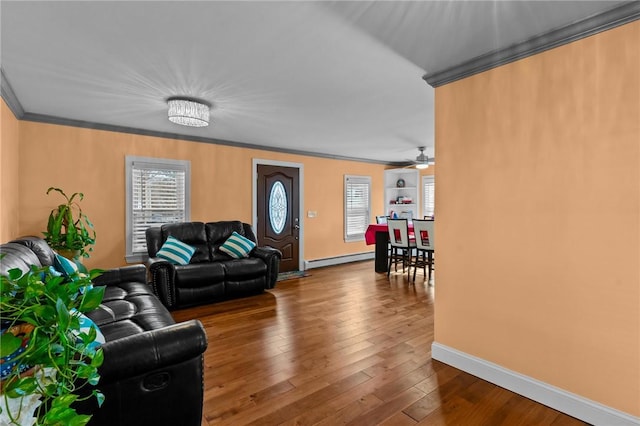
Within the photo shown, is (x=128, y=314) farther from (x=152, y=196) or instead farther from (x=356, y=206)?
(x=356, y=206)

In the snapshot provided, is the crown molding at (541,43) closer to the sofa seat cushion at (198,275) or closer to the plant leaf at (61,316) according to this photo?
the plant leaf at (61,316)

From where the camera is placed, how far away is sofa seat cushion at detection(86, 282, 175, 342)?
90.0 inches

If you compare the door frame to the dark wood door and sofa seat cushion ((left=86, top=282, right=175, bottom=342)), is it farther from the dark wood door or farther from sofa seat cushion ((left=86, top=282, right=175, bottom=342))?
sofa seat cushion ((left=86, top=282, right=175, bottom=342))

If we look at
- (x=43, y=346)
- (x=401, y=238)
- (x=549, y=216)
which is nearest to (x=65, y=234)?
(x=43, y=346)

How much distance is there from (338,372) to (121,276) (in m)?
2.46

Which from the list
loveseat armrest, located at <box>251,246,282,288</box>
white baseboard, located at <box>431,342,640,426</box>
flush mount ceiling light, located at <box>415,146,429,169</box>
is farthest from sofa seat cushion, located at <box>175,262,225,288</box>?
flush mount ceiling light, located at <box>415,146,429,169</box>

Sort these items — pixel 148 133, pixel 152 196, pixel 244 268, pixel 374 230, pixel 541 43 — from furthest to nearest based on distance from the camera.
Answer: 1. pixel 374 230
2. pixel 152 196
3. pixel 148 133
4. pixel 244 268
5. pixel 541 43

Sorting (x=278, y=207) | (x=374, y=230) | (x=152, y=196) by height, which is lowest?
(x=374, y=230)

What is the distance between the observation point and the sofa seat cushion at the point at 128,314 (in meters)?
2.29

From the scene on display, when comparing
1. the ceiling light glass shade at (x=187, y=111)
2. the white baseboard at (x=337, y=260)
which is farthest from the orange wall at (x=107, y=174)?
the ceiling light glass shade at (x=187, y=111)

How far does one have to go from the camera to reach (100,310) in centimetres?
259

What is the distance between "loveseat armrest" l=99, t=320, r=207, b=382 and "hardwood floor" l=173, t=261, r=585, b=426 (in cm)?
65

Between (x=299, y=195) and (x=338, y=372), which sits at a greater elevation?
(x=299, y=195)

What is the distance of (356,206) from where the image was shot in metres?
7.69
